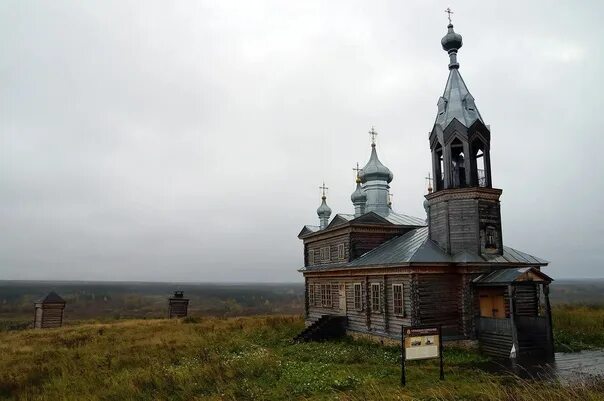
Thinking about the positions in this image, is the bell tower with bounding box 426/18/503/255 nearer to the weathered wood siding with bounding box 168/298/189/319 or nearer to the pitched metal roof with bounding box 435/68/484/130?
the pitched metal roof with bounding box 435/68/484/130

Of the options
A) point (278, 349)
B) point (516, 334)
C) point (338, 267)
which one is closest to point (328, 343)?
point (278, 349)

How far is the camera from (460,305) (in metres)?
21.4

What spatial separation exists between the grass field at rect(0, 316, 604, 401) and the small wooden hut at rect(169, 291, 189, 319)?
70.0 feet

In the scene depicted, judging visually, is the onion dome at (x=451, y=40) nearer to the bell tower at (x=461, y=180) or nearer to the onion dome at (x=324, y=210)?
the bell tower at (x=461, y=180)

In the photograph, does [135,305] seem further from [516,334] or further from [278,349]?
[516,334]

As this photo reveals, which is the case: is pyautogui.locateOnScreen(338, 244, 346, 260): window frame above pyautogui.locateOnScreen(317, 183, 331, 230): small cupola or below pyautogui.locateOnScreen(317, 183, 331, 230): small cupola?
below

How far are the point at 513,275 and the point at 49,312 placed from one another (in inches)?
1608

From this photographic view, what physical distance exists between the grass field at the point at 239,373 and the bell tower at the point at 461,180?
5448 millimetres

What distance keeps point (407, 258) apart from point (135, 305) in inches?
3243

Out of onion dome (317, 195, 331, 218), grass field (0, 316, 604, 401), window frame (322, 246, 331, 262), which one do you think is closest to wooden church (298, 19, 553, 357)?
grass field (0, 316, 604, 401)

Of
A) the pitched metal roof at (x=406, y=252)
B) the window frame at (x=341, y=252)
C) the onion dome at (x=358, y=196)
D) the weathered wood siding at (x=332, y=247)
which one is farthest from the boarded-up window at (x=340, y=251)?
the onion dome at (x=358, y=196)

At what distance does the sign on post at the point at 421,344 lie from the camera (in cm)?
1430

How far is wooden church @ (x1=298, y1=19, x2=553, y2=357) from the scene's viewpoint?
19891mm

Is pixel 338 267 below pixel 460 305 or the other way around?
the other way around
